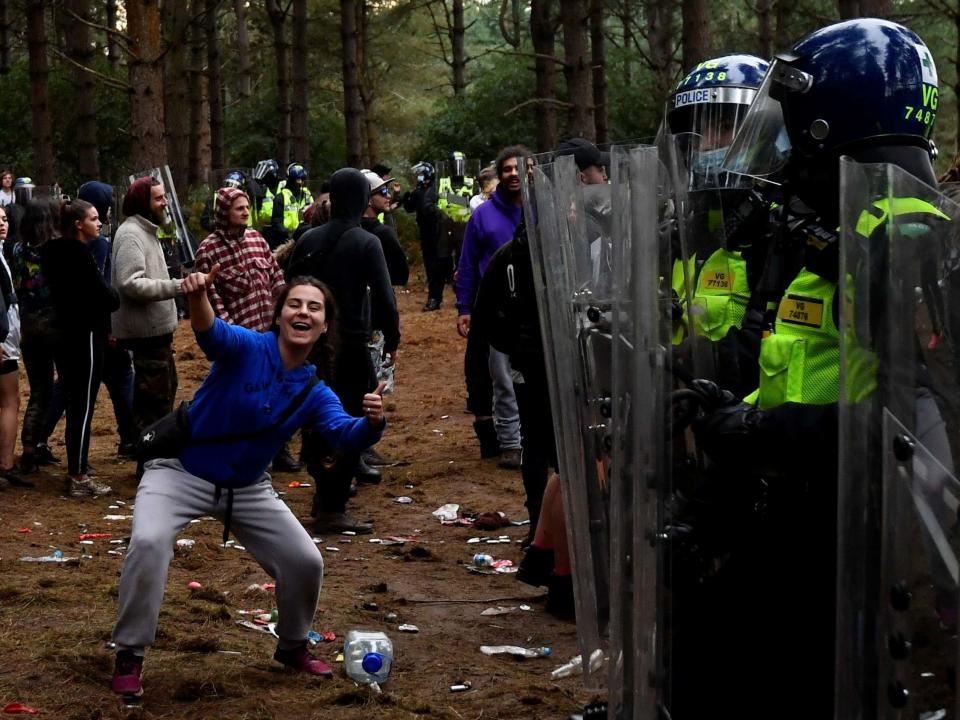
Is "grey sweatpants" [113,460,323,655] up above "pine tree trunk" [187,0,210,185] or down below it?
below

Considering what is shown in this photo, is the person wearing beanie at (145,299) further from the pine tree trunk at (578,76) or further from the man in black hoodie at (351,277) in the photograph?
the pine tree trunk at (578,76)

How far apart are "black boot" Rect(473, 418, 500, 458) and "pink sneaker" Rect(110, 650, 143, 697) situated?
16.6 feet

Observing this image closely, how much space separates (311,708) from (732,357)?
221cm

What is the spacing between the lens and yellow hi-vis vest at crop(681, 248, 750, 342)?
357cm

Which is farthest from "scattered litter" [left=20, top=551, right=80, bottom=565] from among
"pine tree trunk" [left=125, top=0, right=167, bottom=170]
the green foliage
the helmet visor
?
the green foliage

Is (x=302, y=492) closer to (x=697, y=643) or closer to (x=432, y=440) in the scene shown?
(x=432, y=440)

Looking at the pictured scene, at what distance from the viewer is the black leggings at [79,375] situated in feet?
28.4

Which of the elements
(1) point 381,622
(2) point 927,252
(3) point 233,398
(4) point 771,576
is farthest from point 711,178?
(1) point 381,622

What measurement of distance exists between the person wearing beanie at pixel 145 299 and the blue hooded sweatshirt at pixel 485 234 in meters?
1.78

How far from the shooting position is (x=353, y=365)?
8.45 meters

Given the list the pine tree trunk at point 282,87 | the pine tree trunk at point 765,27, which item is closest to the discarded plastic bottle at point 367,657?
the pine tree trunk at point 765,27

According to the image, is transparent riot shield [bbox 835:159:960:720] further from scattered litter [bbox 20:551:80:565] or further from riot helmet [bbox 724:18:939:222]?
scattered litter [bbox 20:551:80:565]

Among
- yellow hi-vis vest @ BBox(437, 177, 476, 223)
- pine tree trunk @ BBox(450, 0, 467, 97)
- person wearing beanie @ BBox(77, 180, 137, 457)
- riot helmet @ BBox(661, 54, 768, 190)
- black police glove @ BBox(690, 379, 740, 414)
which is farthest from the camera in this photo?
pine tree trunk @ BBox(450, 0, 467, 97)

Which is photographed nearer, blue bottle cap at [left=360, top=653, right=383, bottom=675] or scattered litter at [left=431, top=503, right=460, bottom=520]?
blue bottle cap at [left=360, top=653, right=383, bottom=675]
